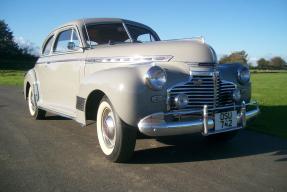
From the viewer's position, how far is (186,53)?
4875 millimetres

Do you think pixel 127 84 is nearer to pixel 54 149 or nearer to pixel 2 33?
pixel 54 149

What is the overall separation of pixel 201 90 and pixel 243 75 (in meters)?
1.04

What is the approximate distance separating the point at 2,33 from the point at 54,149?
77.1m

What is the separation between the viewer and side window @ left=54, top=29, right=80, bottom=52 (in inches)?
242

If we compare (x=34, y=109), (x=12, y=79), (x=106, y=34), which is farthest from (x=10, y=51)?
(x=106, y=34)

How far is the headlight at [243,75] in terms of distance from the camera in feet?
17.6

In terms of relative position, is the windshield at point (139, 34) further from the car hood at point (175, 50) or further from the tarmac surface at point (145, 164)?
the tarmac surface at point (145, 164)

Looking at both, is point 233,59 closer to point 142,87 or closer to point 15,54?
point 142,87

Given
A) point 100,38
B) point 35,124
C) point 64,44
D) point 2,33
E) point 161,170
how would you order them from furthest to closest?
point 2,33
point 35,124
point 64,44
point 100,38
point 161,170

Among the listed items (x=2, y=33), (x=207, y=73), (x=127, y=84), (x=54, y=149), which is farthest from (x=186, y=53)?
(x=2, y=33)

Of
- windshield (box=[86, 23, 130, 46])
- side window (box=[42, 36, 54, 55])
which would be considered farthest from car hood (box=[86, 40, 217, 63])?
side window (box=[42, 36, 54, 55])

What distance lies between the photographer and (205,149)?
5352 mm

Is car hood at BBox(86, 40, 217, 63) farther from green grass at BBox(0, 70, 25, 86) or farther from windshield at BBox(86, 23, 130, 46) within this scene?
green grass at BBox(0, 70, 25, 86)

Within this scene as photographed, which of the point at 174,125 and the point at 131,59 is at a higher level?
the point at 131,59
